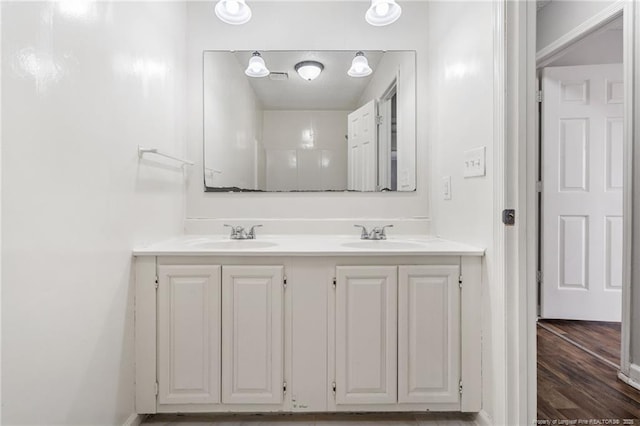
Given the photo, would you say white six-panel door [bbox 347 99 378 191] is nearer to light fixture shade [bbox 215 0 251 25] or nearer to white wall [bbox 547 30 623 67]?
light fixture shade [bbox 215 0 251 25]

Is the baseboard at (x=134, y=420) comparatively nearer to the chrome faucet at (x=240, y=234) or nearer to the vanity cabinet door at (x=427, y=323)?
the chrome faucet at (x=240, y=234)

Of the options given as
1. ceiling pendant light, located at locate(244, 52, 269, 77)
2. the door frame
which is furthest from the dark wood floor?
ceiling pendant light, located at locate(244, 52, 269, 77)

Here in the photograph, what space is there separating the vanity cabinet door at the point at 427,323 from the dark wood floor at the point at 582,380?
58cm

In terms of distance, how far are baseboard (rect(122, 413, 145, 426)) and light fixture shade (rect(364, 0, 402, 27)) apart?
7.25 ft

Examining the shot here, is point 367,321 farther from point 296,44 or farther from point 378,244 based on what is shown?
point 296,44

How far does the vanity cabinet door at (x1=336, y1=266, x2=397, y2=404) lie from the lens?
1.42 metres

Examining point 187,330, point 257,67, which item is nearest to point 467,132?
point 257,67

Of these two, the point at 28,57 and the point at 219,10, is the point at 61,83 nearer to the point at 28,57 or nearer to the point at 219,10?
the point at 28,57

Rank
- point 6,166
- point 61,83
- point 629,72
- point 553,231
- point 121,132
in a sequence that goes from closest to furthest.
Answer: point 6,166, point 61,83, point 121,132, point 629,72, point 553,231

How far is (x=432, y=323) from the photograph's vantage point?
1423mm

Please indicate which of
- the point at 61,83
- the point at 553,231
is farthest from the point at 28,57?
the point at 553,231

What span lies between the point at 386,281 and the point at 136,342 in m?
1.05

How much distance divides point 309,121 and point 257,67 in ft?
1.43

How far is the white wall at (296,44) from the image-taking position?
2.04 m
